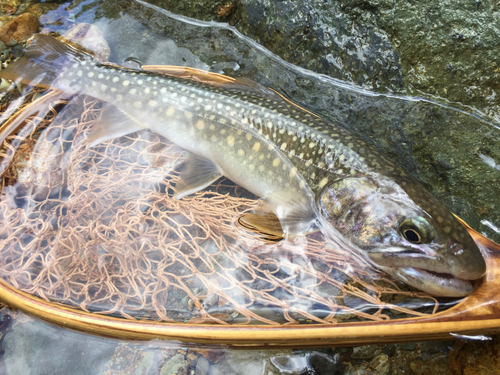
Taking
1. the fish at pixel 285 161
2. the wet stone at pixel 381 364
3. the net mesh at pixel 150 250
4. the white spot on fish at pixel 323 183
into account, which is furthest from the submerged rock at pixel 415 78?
the wet stone at pixel 381 364

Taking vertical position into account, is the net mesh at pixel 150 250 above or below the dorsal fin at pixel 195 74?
below

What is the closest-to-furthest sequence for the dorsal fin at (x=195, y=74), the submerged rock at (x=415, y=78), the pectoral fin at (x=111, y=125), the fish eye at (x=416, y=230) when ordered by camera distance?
the fish eye at (x=416, y=230), the submerged rock at (x=415, y=78), the pectoral fin at (x=111, y=125), the dorsal fin at (x=195, y=74)

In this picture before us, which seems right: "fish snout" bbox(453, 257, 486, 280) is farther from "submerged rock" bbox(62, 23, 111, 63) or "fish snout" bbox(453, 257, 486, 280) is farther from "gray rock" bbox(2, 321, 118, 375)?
"submerged rock" bbox(62, 23, 111, 63)

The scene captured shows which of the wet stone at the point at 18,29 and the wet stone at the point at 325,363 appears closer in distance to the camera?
the wet stone at the point at 325,363

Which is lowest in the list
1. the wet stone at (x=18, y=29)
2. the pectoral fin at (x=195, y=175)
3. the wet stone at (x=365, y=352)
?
the wet stone at (x=365, y=352)

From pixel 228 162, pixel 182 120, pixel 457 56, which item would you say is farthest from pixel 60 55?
pixel 457 56

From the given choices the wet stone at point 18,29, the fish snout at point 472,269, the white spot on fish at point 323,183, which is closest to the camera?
the fish snout at point 472,269

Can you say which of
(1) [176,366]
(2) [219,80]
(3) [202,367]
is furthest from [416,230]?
(2) [219,80]

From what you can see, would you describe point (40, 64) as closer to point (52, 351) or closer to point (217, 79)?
point (217, 79)

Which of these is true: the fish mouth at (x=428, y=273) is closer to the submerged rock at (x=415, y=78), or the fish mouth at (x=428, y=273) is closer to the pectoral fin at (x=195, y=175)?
the submerged rock at (x=415, y=78)
